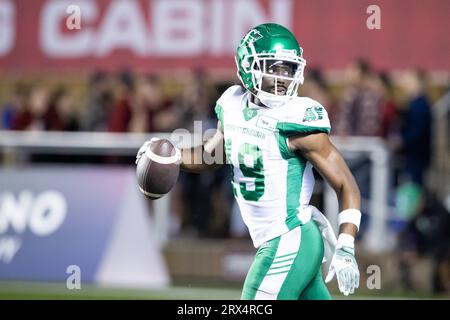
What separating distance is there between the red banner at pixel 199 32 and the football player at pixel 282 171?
6.91 meters

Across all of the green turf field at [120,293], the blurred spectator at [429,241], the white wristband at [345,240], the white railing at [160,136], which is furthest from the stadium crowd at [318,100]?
the white wristband at [345,240]

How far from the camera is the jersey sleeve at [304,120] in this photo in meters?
5.85

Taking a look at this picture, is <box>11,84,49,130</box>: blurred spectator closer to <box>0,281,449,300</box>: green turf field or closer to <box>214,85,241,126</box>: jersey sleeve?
<box>0,281,449,300</box>: green turf field

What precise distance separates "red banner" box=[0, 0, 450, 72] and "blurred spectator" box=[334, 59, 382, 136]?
2.54 ft

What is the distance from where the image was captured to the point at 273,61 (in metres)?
6.05

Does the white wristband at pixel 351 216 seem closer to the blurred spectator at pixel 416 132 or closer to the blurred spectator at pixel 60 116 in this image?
the blurred spectator at pixel 416 132

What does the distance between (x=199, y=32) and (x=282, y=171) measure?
788cm

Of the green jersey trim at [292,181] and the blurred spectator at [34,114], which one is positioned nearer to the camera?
the green jersey trim at [292,181]

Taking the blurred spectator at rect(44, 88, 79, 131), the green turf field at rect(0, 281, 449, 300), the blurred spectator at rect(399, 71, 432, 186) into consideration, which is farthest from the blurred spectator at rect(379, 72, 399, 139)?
the blurred spectator at rect(44, 88, 79, 131)

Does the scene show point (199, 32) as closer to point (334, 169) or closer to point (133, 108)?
point (133, 108)

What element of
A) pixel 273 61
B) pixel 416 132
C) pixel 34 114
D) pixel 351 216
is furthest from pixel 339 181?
pixel 34 114

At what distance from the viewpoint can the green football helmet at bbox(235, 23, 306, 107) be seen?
19.8 feet

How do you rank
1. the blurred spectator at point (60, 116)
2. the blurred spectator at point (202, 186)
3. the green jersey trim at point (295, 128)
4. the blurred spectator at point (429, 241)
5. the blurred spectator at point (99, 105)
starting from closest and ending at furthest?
1. the green jersey trim at point (295, 128)
2. the blurred spectator at point (429, 241)
3. the blurred spectator at point (202, 186)
4. the blurred spectator at point (99, 105)
5. the blurred spectator at point (60, 116)

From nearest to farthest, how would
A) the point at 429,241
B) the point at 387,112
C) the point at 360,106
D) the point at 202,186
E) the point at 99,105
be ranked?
the point at 429,241
the point at 360,106
the point at 387,112
the point at 202,186
the point at 99,105
